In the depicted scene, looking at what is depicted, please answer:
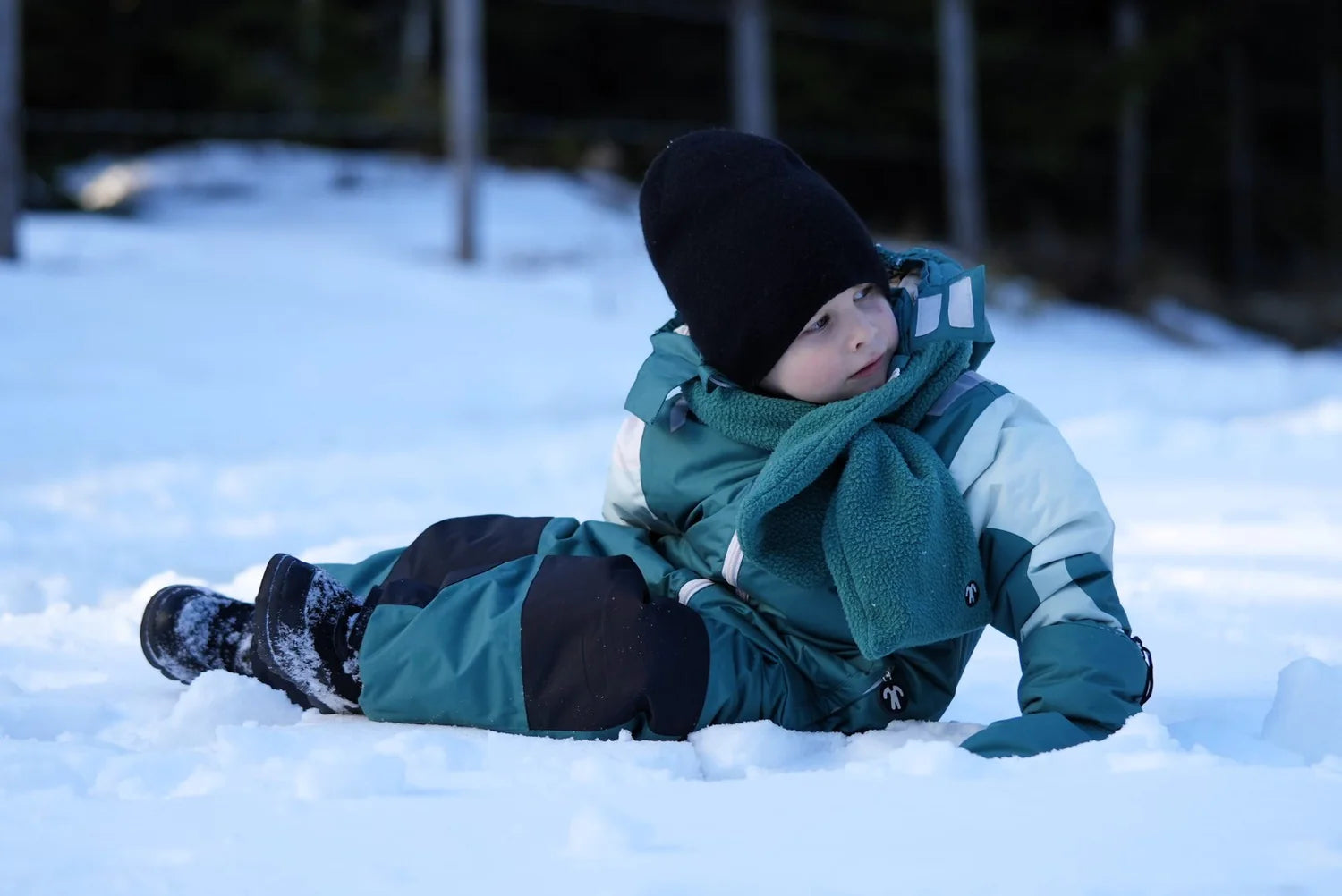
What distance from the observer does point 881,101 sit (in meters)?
13.9

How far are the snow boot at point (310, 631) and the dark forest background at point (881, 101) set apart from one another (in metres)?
8.84

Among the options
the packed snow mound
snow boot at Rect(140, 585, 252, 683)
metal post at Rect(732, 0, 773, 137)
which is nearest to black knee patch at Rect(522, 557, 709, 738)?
snow boot at Rect(140, 585, 252, 683)

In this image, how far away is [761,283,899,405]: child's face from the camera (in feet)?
5.88

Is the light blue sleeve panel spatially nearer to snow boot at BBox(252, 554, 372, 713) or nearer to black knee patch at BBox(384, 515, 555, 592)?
black knee patch at BBox(384, 515, 555, 592)

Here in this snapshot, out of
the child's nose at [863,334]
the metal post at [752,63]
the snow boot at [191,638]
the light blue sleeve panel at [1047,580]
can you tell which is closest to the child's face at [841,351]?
the child's nose at [863,334]

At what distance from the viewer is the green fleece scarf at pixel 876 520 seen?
162 cm

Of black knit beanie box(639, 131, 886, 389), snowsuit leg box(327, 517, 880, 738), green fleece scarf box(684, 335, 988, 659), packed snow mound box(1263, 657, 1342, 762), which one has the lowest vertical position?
packed snow mound box(1263, 657, 1342, 762)

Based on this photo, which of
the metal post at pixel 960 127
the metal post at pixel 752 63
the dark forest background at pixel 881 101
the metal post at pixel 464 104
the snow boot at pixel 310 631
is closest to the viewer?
the snow boot at pixel 310 631

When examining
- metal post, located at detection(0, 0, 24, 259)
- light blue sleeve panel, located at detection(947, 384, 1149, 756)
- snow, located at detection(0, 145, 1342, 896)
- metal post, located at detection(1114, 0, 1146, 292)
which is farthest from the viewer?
metal post, located at detection(1114, 0, 1146, 292)

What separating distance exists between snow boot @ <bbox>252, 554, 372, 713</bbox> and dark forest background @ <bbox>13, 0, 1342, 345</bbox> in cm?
884

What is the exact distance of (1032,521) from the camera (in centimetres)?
169

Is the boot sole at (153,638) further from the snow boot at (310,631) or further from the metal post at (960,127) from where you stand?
the metal post at (960,127)

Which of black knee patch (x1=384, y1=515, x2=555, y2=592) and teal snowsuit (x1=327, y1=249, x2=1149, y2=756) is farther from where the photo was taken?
black knee patch (x1=384, y1=515, x2=555, y2=592)

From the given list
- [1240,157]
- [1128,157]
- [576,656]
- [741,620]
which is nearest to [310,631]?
[576,656]
